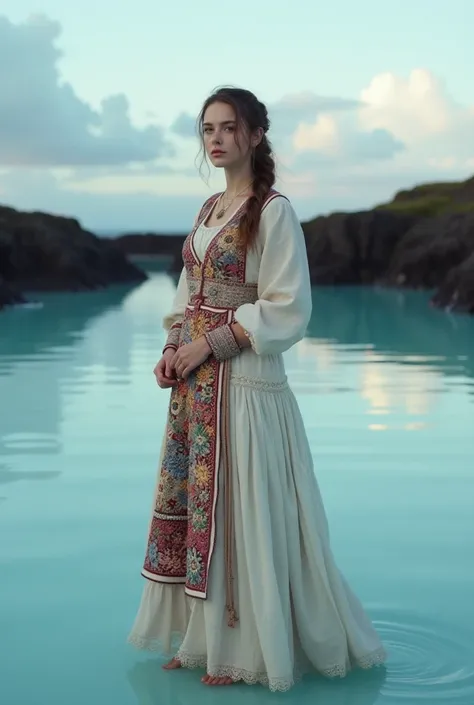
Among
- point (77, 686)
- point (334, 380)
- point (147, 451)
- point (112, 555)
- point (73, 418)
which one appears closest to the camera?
point (77, 686)

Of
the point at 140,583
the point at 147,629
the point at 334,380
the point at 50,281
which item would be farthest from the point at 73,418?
the point at 50,281

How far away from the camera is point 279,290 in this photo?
2607 millimetres

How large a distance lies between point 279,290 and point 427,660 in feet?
3.56

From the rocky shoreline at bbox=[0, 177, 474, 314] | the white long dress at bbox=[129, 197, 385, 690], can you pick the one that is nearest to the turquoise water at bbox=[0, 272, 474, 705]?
the white long dress at bbox=[129, 197, 385, 690]

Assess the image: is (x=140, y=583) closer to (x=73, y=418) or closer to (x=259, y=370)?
(x=259, y=370)

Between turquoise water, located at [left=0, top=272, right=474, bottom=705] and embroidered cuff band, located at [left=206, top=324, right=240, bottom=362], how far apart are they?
0.80m

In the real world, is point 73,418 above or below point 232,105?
below

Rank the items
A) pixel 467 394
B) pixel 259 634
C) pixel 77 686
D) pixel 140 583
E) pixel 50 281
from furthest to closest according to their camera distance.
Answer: pixel 50 281
pixel 467 394
pixel 140 583
pixel 77 686
pixel 259 634

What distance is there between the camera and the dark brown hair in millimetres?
2637

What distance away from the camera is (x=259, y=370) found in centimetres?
267

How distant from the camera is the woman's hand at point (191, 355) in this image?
265 cm

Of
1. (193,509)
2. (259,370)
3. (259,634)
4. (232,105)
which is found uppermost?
(232,105)

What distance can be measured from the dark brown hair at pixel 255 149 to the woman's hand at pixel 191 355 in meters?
0.26

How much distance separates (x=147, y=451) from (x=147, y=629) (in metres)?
3.08
